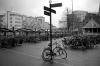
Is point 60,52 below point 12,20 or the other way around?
below

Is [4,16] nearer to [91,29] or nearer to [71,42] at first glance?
[91,29]

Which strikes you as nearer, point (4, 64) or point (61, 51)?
point (4, 64)

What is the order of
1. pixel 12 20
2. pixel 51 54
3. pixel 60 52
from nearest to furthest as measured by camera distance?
pixel 51 54
pixel 60 52
pixel 12 20

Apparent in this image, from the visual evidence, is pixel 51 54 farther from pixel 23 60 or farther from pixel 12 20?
pixel 12 20

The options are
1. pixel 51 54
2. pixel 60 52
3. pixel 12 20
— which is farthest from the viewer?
pixel 12 20

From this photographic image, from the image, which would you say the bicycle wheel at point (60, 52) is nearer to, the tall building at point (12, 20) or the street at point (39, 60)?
the street at point (39, 60)

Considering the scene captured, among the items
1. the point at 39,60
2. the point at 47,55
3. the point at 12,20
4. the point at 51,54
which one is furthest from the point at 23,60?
the point at 12,20

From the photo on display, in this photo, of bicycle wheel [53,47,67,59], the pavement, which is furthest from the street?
bicycle wheel [53,47,67,59]

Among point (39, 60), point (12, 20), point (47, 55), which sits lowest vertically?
point (39, 60)

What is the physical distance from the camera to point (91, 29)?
2950cm

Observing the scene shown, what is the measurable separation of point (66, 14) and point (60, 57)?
4376 centimetres

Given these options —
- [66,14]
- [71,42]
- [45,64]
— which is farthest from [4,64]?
[66,14]

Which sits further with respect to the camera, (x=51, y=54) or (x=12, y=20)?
(x=12, y=20)

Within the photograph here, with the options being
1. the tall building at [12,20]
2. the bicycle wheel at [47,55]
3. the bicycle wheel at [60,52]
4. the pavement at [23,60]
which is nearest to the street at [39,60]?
the pavement at [23,60]
